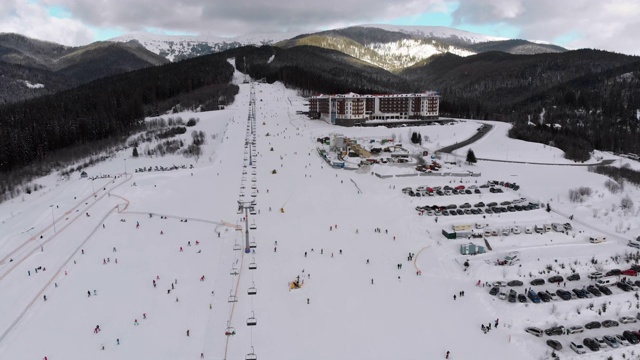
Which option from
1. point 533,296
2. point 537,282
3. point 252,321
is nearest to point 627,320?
point 533,296

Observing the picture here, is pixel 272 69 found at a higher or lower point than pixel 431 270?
higher

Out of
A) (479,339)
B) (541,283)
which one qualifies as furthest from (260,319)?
(541,283)

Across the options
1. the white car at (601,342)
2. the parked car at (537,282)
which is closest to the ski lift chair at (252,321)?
the white car at (601,342)

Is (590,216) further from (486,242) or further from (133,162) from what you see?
(133,162)

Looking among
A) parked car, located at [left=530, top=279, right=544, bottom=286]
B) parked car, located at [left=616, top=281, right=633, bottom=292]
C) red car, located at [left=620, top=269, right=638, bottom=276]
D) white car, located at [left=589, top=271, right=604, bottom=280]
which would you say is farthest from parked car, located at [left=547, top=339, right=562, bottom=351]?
red car, located at [left=620, top=269, right=638, bottom=276]

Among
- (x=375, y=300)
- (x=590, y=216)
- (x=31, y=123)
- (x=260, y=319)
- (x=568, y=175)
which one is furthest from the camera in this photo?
(x=31, y=123)

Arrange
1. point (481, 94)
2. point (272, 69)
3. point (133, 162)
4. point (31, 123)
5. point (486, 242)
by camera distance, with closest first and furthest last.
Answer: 1. point (486, 242)
2. point (133, 162)
3. point (31, 123)
4. point (272, 69)
5. point (481, 94)

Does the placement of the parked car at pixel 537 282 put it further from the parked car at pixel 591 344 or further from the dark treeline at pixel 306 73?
the dark treeline at pixel 306 73

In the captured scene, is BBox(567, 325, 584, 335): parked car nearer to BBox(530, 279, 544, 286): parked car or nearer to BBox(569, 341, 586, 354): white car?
BBox(569, 341, 586, 354): white car
